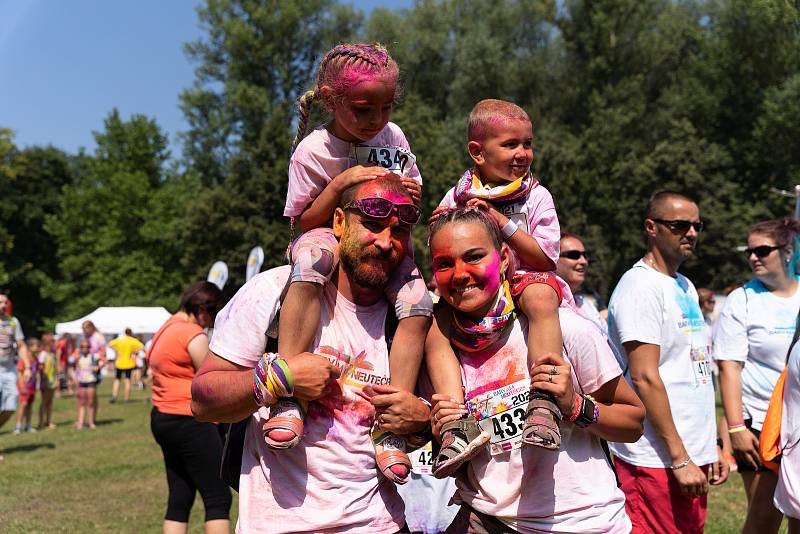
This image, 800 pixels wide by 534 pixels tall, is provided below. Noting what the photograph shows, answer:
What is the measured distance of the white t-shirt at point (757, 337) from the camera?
5.86 meters

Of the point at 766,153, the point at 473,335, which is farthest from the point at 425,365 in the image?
the point at 766,153

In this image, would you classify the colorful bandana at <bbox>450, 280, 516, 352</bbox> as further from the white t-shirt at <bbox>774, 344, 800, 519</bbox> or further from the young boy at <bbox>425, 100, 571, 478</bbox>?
the white t-shirt at <bbox>774, 344, 800, 519</bbox>

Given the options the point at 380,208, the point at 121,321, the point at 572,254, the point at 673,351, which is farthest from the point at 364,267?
the point at 121,321

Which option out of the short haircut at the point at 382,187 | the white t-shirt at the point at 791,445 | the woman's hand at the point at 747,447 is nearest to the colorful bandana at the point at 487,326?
the short haircut at the point at 382,187

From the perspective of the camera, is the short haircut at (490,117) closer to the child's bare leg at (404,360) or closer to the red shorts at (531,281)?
the red shorts at (531,281)

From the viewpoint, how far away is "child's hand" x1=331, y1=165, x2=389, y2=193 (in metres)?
3.08

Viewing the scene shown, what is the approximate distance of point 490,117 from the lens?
11.5ft

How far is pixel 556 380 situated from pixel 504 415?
310 millimetres

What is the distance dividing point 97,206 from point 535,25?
101 ft

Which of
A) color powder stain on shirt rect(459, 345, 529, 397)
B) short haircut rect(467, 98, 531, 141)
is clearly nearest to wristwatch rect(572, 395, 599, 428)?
color powder stain on shirt rect(459, 345, 529, 397)

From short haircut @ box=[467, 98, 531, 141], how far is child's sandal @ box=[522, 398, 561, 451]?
120 centimetres

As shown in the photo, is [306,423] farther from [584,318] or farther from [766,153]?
[766,153]

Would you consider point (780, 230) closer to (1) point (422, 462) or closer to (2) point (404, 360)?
(1) point (422, 462)

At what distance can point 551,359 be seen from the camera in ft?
9.32
